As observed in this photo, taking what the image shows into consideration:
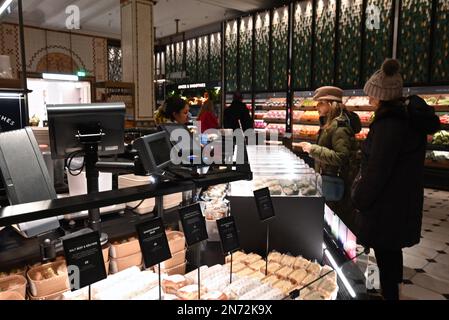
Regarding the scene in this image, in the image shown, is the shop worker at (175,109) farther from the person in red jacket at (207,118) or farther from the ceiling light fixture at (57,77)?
the ceiling light fixture at (57,77)

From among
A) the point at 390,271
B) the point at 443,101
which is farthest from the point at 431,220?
the point at 390,271

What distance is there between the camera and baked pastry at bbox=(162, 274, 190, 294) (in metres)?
1.60

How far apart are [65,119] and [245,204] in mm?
1010

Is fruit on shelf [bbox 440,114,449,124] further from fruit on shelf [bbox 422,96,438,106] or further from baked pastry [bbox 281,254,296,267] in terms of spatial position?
baked pastry [bbox 281,254,296,267]

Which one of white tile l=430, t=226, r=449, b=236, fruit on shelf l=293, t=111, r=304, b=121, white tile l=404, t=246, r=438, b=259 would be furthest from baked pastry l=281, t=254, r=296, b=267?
fruit on shelf l=293, t=111, r=304, b=121

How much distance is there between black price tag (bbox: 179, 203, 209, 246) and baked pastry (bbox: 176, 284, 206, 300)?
370 millimetres

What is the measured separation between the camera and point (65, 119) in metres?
1.74

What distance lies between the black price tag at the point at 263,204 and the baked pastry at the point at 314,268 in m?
0.41

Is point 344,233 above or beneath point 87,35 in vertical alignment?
beneath

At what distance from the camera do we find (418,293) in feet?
10.8

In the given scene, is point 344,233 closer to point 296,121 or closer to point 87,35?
point 296,121
